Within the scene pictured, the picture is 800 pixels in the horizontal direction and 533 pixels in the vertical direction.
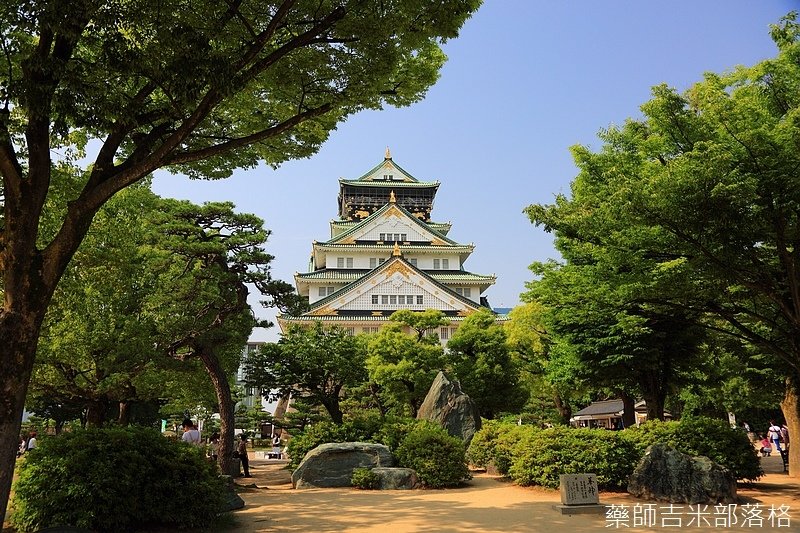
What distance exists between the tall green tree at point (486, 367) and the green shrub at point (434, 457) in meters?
9.70

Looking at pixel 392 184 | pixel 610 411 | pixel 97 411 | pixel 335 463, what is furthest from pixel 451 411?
pixel 392 184

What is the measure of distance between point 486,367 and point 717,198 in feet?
52.6

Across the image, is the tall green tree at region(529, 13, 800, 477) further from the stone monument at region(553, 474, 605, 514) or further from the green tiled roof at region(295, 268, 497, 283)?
the green tiled roof at region(295, 268, 497, 283)

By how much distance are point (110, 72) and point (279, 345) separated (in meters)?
14.9

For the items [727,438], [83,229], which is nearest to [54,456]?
[83,229]

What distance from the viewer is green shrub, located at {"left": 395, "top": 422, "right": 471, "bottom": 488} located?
44.7 ft

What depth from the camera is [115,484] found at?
757cm

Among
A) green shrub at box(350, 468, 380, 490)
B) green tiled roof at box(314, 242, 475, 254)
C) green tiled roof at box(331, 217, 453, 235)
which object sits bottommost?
green shrub at box(350, 468, 380, 490)

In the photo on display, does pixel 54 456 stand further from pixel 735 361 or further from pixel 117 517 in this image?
pixel 735 361

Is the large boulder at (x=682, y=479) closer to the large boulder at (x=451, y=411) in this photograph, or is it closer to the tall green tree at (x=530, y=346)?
the large boulder at (x=451, y=411)

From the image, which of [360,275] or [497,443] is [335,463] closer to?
[497,443]

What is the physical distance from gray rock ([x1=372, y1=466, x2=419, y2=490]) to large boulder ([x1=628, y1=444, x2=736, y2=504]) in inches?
188

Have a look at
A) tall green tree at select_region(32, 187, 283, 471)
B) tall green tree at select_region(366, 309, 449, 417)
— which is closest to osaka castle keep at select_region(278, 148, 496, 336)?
tall green tree at select_region(366, 309, 449, 417)

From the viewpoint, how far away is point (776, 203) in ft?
31.5
